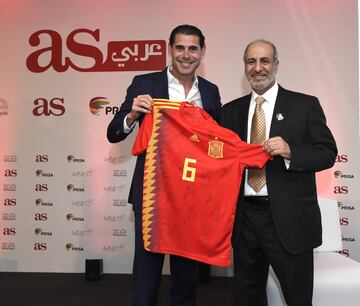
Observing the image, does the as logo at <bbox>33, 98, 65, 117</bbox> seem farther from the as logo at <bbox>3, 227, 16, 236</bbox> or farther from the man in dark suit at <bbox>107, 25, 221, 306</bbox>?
the man in dark suit at <bbox>107, 25, 221, 306</bbox>

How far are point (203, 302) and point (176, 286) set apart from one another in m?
1.09

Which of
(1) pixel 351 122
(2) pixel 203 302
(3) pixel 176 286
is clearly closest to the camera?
(3) pixel 176 286

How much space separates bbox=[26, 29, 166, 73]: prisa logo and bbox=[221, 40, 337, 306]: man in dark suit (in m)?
2.08

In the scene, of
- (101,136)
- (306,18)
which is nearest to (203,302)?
(101,136)

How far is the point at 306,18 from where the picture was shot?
3752mm

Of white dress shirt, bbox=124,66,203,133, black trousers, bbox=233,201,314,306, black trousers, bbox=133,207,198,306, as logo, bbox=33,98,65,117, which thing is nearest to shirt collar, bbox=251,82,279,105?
white dress shirt, bbox=124,66,203,133

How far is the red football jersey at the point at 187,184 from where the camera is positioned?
197 cm

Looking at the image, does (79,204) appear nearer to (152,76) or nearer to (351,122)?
(152,76)

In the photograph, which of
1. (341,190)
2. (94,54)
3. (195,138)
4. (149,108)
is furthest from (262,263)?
(94,54)

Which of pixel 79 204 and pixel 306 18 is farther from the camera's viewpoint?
pixel 79 204

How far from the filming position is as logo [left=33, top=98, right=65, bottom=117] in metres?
4.03

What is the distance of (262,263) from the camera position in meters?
2.06

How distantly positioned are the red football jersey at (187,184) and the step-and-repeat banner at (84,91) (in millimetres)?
1929

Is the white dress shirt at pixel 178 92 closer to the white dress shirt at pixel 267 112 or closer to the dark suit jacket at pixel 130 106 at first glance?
the dark suit jacket at pixel 130 106
